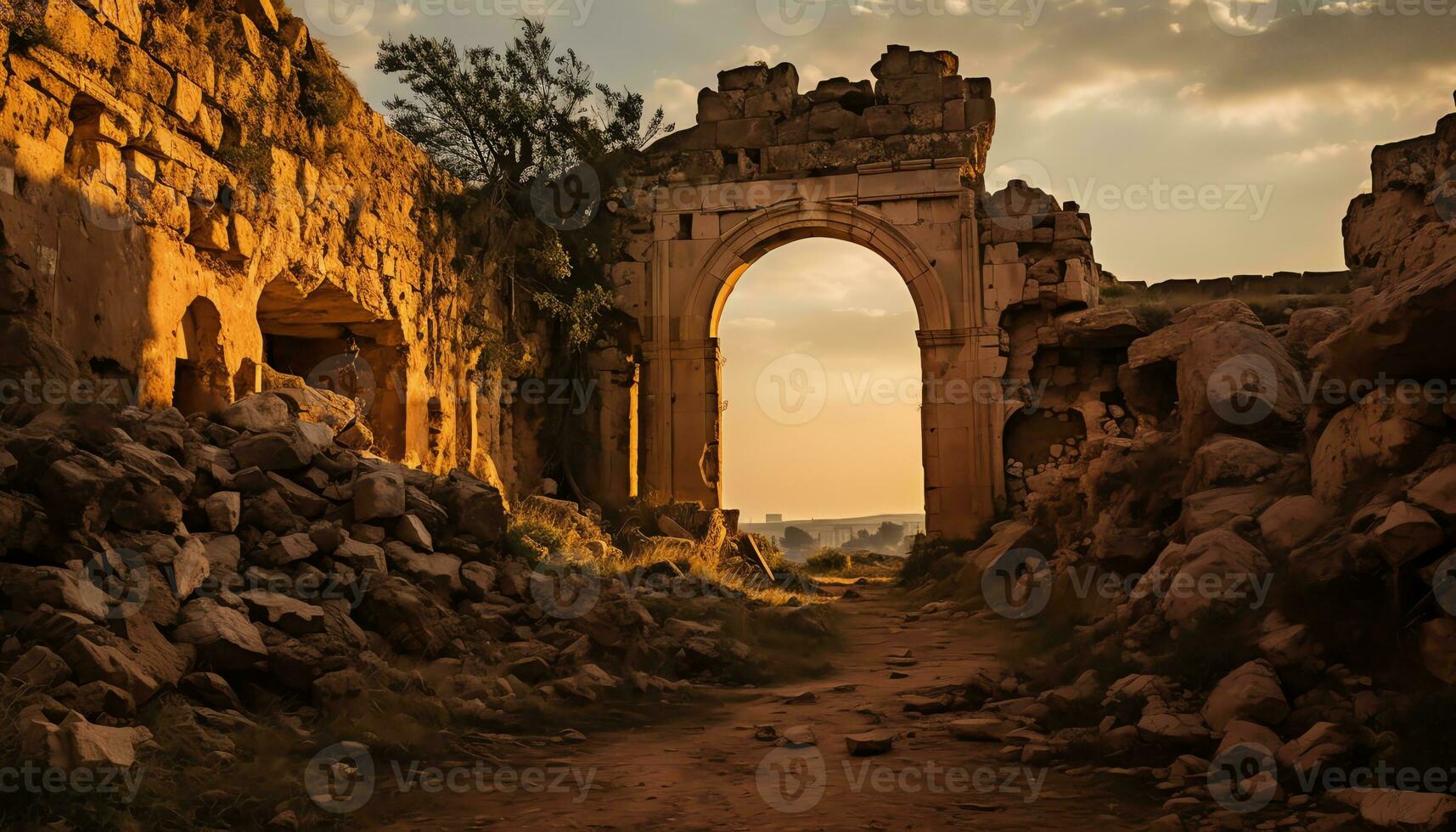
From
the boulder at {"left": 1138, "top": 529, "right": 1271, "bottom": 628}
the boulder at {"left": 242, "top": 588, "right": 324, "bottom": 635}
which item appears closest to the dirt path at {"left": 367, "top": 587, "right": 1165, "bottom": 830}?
the boulder at {"left": 242, "top": 588, "right": 324, "bottom": 635}

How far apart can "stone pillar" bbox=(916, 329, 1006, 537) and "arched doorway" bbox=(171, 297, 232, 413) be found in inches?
324

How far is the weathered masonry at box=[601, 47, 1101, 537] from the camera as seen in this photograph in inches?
507

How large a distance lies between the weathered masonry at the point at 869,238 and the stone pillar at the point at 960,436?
2 centimetres

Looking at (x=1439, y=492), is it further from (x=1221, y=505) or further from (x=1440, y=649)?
(x=1221, y=505)

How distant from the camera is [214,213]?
271 inches

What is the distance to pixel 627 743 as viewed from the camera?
5.00 metres

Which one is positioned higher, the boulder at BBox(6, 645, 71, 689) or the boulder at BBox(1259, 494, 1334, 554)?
the boulder at BBox(1259, 494, 1334, 554)

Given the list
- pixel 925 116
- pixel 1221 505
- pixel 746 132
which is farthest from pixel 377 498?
pixel 925 116

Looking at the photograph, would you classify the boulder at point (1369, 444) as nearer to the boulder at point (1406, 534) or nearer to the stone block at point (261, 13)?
the boulder at point (1406, 534)

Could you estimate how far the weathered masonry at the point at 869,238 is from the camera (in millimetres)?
12875

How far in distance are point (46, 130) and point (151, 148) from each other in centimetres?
88

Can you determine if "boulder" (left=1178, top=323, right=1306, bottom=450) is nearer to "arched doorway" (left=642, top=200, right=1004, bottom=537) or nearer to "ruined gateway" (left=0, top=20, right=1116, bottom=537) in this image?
"ruined gateway" (left=0, top=20, right=1116, bottom=537)

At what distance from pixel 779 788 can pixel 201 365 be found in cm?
470

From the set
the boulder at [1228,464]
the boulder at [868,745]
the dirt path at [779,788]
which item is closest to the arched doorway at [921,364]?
the boulder at [1228,464]
